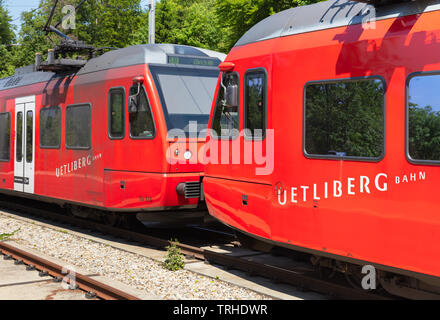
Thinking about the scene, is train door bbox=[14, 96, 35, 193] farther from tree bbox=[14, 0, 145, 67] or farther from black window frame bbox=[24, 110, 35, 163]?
tree bbox=[14, 0, 145, 67]

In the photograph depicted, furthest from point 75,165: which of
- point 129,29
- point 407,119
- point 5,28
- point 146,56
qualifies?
point 5,28

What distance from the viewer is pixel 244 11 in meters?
23.8

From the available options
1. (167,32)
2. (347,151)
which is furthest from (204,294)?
(167,32)

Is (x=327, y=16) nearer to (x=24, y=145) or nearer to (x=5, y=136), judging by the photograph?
(x=24, y=145)

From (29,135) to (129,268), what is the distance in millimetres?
6548

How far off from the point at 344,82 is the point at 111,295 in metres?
3.52

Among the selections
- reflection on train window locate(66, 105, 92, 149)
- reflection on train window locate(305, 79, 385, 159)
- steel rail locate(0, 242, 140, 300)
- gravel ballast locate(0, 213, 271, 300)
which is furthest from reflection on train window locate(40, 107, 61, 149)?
reflection on train window locate(305, 79, 385, 159)

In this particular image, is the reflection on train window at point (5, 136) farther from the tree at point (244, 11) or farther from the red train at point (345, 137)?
the tree at point (244, 11)

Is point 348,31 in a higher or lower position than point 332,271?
higher

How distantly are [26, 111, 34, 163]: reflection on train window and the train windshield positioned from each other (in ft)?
16.3

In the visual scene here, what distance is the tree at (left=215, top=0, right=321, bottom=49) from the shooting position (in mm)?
22703

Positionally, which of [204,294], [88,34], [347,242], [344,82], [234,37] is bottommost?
[204,294]
